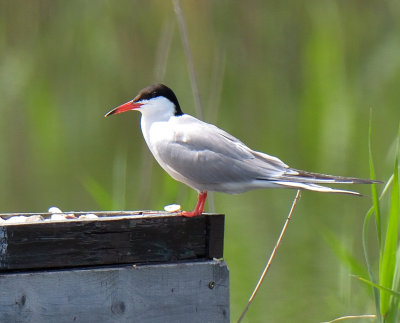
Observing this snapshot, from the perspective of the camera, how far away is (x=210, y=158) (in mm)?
3459

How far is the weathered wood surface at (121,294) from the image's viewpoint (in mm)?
2537

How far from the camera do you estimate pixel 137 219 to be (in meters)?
2.75

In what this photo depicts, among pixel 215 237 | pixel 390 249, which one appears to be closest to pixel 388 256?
pixel 390 249

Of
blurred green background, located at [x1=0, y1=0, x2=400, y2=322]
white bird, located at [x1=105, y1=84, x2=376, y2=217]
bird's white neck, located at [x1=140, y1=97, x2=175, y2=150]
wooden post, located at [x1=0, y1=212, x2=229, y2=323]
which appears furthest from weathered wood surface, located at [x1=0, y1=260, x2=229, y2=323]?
blurred green background, located at [x1=0, y1=0, x2=400, y2=322]

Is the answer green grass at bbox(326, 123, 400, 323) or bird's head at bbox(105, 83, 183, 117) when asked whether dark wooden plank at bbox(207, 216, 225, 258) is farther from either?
bird's head at bbox(105, 83, 183, 117)

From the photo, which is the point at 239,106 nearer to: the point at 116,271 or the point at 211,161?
the point at 211,161

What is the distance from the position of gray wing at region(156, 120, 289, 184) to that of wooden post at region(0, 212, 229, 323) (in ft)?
1.78

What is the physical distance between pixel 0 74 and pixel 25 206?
3.48 m

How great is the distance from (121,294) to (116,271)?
0.07 meters

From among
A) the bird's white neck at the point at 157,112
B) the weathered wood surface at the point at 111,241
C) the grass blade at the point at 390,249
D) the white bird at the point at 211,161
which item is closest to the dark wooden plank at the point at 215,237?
the weathered wood surface at the point at 111,241

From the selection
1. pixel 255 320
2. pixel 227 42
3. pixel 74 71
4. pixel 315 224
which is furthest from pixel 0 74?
pixel 255 320

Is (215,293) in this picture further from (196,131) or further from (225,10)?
(225,10)

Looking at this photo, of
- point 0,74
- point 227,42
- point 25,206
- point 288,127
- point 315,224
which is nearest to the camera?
point 315,224

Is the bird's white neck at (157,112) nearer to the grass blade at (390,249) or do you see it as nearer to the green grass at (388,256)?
the green grass at (388,256)
